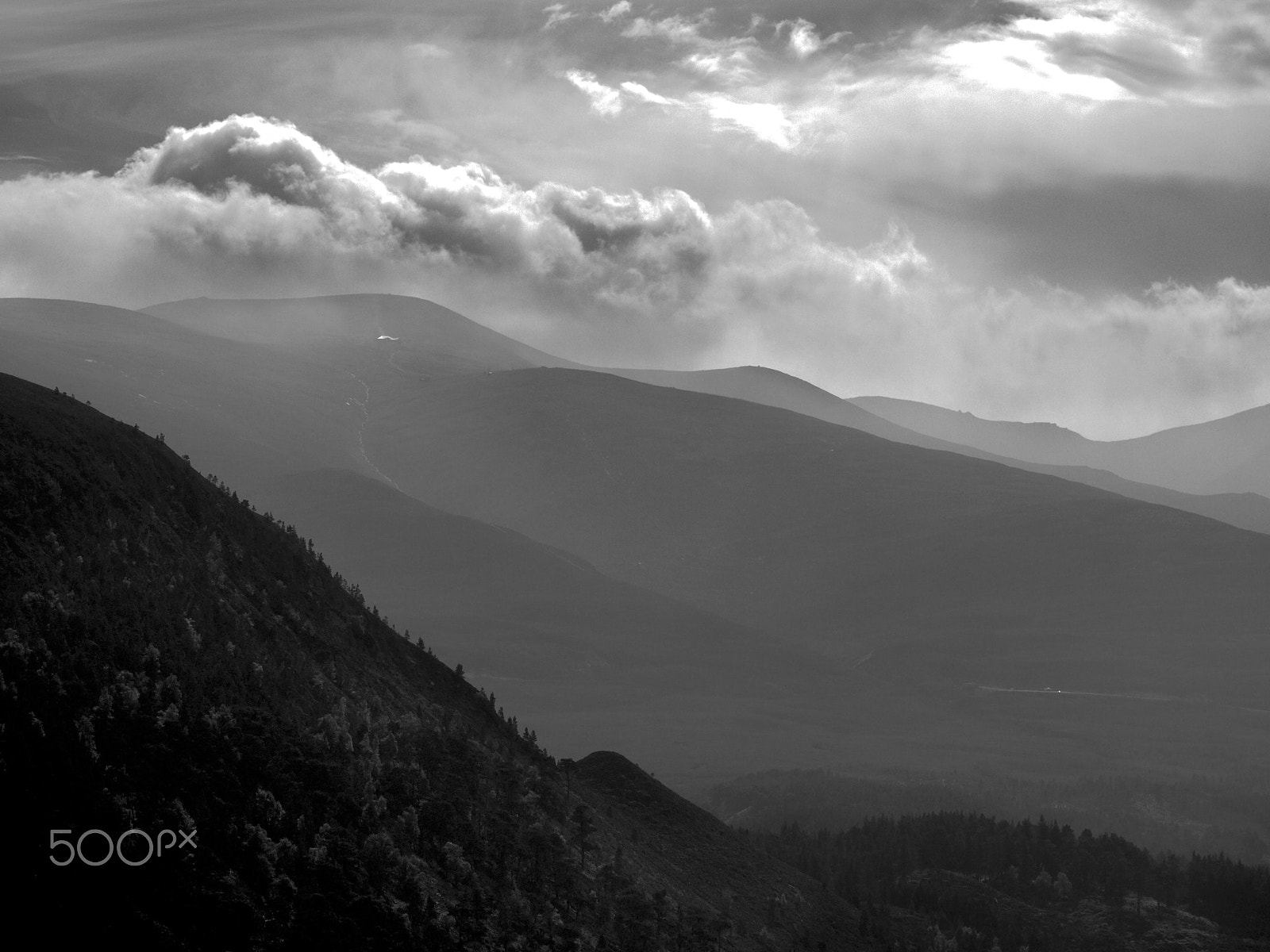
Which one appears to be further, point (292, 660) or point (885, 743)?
point (885, 743)

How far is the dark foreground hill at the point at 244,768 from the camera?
25016 millimetres

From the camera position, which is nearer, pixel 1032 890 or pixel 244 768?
pixel 244 768

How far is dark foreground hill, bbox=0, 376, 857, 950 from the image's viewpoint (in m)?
25.0

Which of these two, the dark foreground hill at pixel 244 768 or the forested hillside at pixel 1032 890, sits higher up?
the dark foreground hill at pixel 244 768

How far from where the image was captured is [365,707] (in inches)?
1435

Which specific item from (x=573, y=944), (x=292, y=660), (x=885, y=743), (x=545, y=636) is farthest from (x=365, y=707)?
(x=545, y=636)

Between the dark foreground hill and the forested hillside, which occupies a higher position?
the dark foreground hill

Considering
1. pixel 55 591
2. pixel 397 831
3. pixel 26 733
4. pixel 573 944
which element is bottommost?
pixel 573 944

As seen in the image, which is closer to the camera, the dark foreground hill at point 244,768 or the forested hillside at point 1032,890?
the dark foreground hill at point 244,768

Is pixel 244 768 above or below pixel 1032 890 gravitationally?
above

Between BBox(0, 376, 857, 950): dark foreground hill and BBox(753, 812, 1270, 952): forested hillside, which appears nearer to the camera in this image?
BBox(0, 376, 857, 950): dark foreground hill

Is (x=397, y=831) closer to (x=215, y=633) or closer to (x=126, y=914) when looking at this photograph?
(x=215, y=633)

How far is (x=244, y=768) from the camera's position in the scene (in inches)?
1127

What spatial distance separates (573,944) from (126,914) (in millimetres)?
10327
